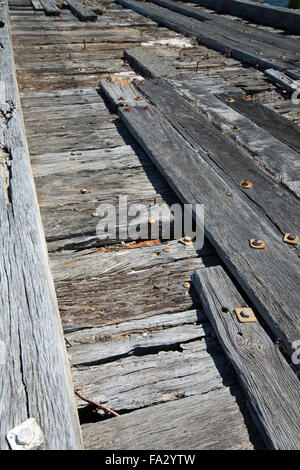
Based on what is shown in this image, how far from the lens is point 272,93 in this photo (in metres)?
4.92

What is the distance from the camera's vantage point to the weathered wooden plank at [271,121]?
3.73 meters

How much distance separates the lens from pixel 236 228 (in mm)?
2529

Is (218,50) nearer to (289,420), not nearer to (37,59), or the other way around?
(37,59)

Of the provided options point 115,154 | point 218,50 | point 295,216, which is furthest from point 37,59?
point 295,216

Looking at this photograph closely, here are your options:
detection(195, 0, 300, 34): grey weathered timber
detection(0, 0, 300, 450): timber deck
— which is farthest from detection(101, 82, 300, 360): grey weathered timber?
detection(195, 0, 300, 34): grey weathered timber

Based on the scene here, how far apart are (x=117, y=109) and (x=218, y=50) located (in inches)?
131

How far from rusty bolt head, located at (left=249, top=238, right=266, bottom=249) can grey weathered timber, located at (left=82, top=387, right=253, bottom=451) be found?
939 mm

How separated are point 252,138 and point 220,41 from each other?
156 inches

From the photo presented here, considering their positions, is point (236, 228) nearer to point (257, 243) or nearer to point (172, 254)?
point (257, 243)

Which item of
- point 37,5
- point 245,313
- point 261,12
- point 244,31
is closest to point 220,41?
point 244,31

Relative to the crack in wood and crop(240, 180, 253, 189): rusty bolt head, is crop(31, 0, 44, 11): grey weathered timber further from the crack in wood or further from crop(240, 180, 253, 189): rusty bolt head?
crop(240, 180, 253, 189): rusty bolt head

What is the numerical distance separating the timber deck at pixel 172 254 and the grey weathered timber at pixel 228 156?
0.05 feet
